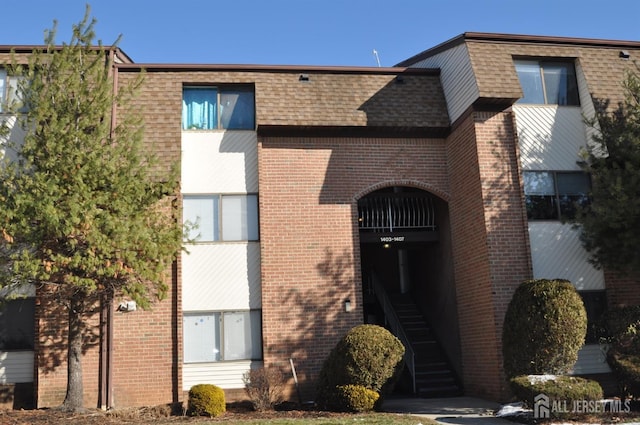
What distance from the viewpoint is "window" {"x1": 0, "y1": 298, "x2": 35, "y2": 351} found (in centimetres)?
1398

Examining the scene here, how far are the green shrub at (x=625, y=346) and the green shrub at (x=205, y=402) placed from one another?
8.00m

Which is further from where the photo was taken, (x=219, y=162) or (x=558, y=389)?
(x=219, y=162)

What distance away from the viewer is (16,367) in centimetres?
1384

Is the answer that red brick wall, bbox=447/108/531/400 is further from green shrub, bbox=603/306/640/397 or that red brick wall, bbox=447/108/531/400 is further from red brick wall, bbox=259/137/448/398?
green shrub, bbox=603/306/640/397

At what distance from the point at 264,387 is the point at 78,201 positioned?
5.40 m

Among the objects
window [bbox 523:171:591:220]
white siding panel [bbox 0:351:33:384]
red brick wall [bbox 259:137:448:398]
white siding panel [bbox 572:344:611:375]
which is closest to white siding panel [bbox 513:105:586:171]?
window [bbox 523:171:591:220]

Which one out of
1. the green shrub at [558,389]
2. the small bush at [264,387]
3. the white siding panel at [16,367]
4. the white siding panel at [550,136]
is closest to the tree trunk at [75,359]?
the white siding panel at [16,367]

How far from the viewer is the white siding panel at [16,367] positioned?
13.8 m

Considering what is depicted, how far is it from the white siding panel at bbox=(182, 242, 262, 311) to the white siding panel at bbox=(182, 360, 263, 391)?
4.19ft

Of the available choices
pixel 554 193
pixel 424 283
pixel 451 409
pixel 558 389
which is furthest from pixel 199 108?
pixel 558 389

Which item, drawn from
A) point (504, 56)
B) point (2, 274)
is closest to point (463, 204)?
point (504, 56)

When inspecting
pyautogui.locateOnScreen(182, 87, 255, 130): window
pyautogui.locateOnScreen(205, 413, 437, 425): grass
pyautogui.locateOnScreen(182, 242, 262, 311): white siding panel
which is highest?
pyautogui.locateOnScreen(182, 87, 255, 130): window

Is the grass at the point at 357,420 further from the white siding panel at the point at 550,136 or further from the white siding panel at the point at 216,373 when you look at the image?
the white siding panel at the point at 550,136

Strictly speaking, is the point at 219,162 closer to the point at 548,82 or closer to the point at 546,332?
the point at 546,332
